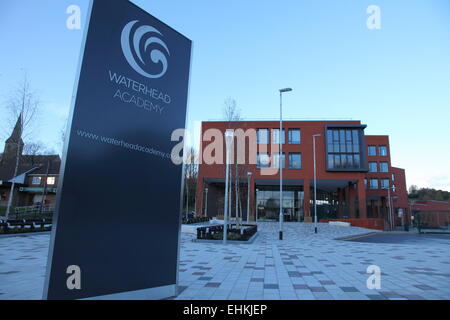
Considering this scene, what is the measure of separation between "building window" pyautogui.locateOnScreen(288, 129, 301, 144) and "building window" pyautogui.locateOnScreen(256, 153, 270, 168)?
5047 mm

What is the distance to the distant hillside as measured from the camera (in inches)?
3188

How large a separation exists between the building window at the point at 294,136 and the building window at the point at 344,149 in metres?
4.88

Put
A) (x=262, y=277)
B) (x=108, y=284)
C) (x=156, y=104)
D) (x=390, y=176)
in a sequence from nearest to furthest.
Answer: (x=108, y=284) → (x=156, y=104) → (x=262, y=277) → (x=390, y=176)

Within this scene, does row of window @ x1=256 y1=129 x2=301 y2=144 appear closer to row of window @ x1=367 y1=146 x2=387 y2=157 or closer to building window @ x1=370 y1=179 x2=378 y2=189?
row of window @ x1=367 y1=146 x2=387 y2=157

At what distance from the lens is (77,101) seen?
424 centimetres

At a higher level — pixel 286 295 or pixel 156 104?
pixel 156 104

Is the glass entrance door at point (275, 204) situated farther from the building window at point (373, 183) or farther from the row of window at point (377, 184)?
the building window at point (373, 183)

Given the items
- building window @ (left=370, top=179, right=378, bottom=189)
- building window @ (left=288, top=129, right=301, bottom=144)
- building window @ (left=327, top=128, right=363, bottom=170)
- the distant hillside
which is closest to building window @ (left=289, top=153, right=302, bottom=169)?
building window @ (left=288, top=129, right=301, bottom=144)

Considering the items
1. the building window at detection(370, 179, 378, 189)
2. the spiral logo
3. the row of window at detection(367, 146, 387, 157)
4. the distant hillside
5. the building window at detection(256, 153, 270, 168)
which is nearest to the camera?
the spiral logo

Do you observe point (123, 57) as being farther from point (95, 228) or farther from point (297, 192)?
point (297, 192)

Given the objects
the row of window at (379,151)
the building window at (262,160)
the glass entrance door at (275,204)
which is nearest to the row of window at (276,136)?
the building window at (262,160)
